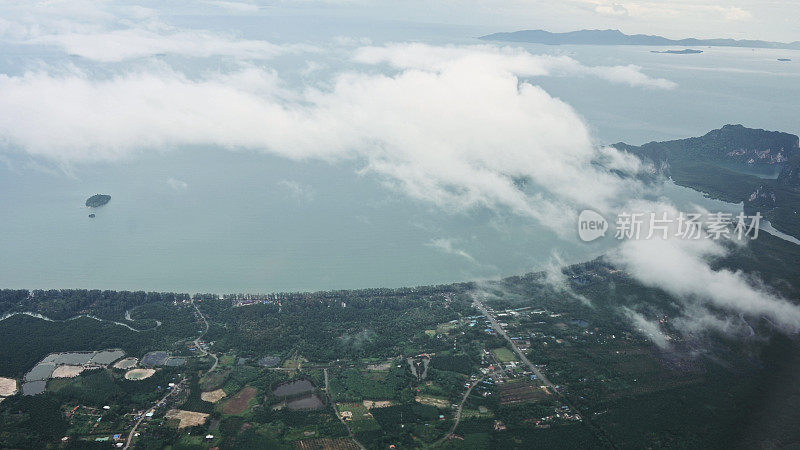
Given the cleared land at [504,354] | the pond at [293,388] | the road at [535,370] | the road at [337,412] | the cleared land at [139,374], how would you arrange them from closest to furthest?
the road at [337,412] < the road at [535,370] < the pond at [293,388] < the cleared land at [139,374] < the cleared land at [504,354]

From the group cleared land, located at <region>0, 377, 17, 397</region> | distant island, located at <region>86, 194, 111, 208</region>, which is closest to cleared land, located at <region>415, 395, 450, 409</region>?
cleared land, located at <region>0, 377, 17, 397</region>

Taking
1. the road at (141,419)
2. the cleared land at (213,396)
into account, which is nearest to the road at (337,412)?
the cleared land at (213,396)

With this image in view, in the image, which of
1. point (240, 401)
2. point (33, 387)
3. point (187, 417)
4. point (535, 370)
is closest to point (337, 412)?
point (240, 401)

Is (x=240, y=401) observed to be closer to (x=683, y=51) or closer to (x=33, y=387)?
(x=33, y=387)

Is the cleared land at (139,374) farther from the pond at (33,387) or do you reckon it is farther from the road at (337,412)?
the road at (337,412)

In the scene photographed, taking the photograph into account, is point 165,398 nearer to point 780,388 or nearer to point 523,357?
point 523,357

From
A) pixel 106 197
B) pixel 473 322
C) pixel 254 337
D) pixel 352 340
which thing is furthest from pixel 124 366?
pixel 106 197

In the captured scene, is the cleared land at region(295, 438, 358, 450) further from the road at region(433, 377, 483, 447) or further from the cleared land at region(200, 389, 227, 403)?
the cleared land at region(200, 389, 227, 403)
